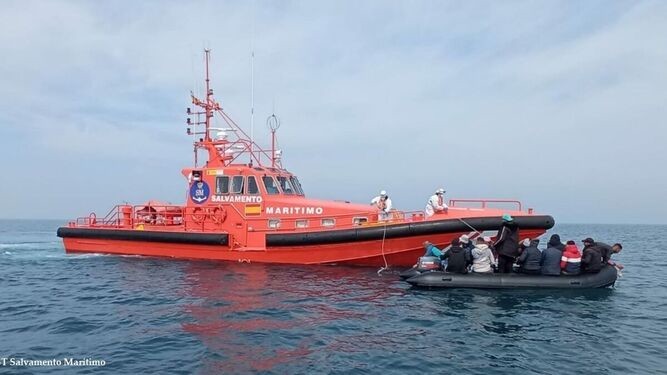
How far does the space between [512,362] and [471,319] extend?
1.78 metres

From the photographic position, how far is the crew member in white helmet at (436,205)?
10852 millimetres

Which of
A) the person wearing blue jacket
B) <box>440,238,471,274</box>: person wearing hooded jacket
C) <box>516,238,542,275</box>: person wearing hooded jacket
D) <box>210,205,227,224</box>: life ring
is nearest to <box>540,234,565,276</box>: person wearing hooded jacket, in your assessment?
Result: <box>516,238,542,275</box>: person wearing hooded jacket

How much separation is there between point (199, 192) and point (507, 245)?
8.18 meters

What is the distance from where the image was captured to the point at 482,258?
9289 millimetres

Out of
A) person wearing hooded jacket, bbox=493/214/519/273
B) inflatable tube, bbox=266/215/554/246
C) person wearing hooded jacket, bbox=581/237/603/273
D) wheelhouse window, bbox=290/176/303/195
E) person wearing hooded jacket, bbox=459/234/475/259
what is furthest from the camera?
wheelhouse window, bbox=290/176/303/195

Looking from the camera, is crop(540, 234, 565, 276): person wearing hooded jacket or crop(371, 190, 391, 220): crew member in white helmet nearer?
crop(540, 234, 565, 276): person wearing hooded jacket

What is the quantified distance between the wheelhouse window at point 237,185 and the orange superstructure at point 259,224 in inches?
1.1

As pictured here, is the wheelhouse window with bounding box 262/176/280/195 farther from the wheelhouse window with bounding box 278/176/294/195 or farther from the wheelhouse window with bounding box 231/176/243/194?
the wheelhouse window with bounding box 231/176/243/194

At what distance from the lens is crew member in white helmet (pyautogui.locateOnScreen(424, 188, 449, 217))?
10.9 metres

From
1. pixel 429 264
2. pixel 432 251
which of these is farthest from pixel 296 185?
pixel 429 264

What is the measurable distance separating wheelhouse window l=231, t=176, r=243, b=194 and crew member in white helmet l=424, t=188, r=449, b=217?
5010mm

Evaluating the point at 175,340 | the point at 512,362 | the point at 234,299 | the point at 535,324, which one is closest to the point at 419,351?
the point at 512,362

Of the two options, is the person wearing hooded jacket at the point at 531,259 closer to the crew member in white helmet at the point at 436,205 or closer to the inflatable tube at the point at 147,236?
the crew member in white helmet at the point at 436,205

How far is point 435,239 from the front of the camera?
1058cm
